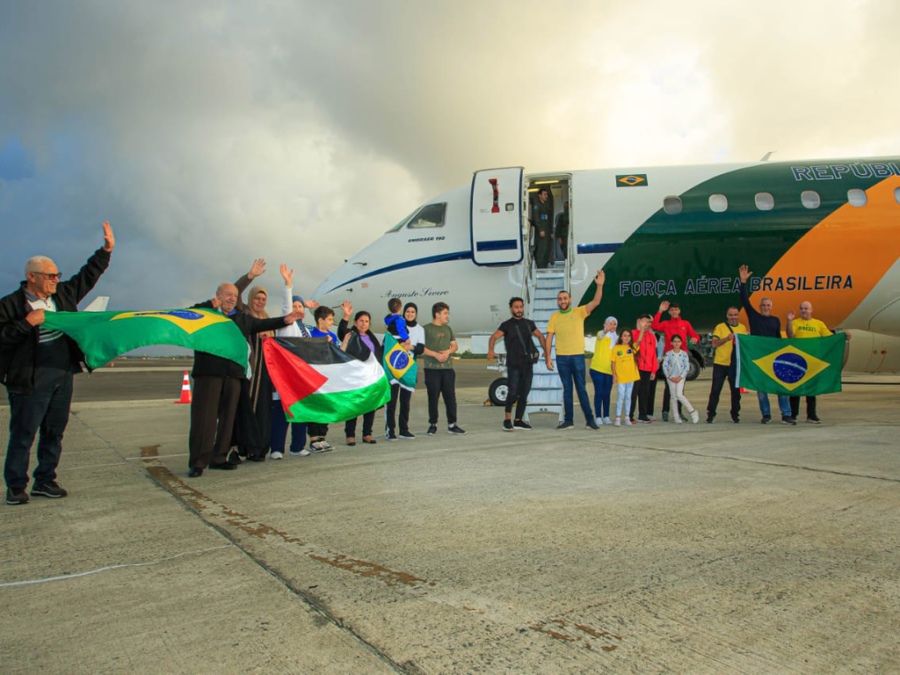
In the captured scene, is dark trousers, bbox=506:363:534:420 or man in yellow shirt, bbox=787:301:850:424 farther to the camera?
man in yellow shirt, bbox=787:301:850:424

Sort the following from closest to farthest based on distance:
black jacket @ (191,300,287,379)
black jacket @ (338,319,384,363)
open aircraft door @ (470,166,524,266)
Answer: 1. black jacket @ (191,300,287,379)
2. black jacket @ (338,319,384,363)
3. open aircraft door @ (470,166,524,266)

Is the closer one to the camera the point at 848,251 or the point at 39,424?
the point at 39,424

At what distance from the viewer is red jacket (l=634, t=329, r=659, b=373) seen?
28.9 feet

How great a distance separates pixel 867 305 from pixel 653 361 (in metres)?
4.99

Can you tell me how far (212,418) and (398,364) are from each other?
2.67 meters

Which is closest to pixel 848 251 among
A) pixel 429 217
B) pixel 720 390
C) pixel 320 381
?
pixel 720 390

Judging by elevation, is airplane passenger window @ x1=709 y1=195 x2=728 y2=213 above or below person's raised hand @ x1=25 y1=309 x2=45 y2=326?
above

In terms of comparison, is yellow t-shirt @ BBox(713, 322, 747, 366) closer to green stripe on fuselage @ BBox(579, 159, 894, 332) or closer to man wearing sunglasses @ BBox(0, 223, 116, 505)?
green stripe on fuselage @ BBox(579, 159, 894, 332)

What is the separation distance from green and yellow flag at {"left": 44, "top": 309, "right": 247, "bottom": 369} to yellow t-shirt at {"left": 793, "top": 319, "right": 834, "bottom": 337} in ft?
25.5

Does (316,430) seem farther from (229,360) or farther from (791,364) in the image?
(791,364)

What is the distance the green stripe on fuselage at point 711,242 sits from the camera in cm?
1043

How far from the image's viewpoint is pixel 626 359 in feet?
27.9

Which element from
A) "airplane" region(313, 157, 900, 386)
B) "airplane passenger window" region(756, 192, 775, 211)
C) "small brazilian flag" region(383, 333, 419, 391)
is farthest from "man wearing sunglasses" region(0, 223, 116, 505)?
"airplane passenger window" region(756, 192, 775, 211)

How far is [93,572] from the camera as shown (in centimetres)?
276
